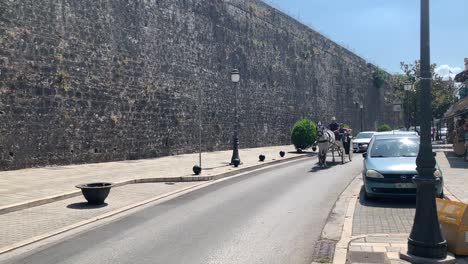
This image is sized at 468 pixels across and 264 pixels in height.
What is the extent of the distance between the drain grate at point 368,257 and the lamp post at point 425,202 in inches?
9.3

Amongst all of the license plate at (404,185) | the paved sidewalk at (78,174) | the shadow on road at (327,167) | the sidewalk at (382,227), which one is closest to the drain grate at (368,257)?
the sidewalk at (382,227)

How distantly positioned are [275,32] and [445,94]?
19011 millimetres

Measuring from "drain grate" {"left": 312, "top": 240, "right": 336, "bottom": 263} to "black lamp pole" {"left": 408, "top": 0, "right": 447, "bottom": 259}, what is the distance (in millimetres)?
987

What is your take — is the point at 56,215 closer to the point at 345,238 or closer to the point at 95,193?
the point at 95,193

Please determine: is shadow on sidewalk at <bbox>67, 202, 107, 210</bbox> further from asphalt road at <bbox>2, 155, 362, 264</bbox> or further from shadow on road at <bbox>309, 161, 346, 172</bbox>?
shadow on road at <bbox>309, 161, 346, 172</bbox>

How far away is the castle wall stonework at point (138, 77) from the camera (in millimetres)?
15398

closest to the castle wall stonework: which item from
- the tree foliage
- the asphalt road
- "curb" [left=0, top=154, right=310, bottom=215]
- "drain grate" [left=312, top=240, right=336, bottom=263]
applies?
"curb" [left=0, top=154, right=310, bottom=215]

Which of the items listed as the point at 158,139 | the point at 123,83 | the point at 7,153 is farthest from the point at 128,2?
the point at 7,153

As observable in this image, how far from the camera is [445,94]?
1693 inches

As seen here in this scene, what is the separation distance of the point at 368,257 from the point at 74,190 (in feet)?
26.1

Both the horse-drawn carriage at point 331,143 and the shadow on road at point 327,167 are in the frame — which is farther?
the horse-drawn carriage at point 331,143

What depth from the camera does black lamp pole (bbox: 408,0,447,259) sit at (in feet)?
18.1

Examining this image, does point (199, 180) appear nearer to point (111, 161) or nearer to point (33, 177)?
point (33, 177)

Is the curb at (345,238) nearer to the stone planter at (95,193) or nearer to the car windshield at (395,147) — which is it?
the car windshield at (395,147)
